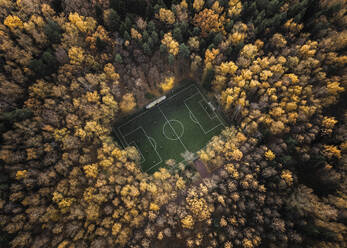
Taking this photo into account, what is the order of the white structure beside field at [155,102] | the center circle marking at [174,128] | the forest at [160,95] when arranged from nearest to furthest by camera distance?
1. the forest at [160,95]
2. the center circle marking at [174,128]
3. the white structure beside field at [155,102]

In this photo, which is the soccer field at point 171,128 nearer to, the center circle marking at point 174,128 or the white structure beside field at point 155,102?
the center circle marking at point 174,128

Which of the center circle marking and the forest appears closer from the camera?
the forest

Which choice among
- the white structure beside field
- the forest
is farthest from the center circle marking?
the forest

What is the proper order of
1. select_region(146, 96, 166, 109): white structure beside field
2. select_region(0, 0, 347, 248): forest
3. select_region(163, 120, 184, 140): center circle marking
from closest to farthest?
select_region(0, 0, 347, 248): forest
select_region(163, 120, 184, 140): center circle marking
select_region(146, 96, 166, 109): white structure beside field

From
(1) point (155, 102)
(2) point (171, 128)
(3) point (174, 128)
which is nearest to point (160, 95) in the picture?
(1) point (155, 102)

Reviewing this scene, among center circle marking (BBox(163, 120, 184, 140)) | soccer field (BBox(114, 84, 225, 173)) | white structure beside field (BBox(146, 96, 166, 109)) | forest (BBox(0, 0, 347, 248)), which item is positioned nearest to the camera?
forest (BBox(0, 0, 347, 248))

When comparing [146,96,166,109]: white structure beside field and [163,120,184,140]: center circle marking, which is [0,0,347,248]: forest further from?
[163,120,184,140]: center circle marking

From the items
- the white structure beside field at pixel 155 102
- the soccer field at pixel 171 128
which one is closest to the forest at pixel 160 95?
the white structure beside field at pixel 155 102
